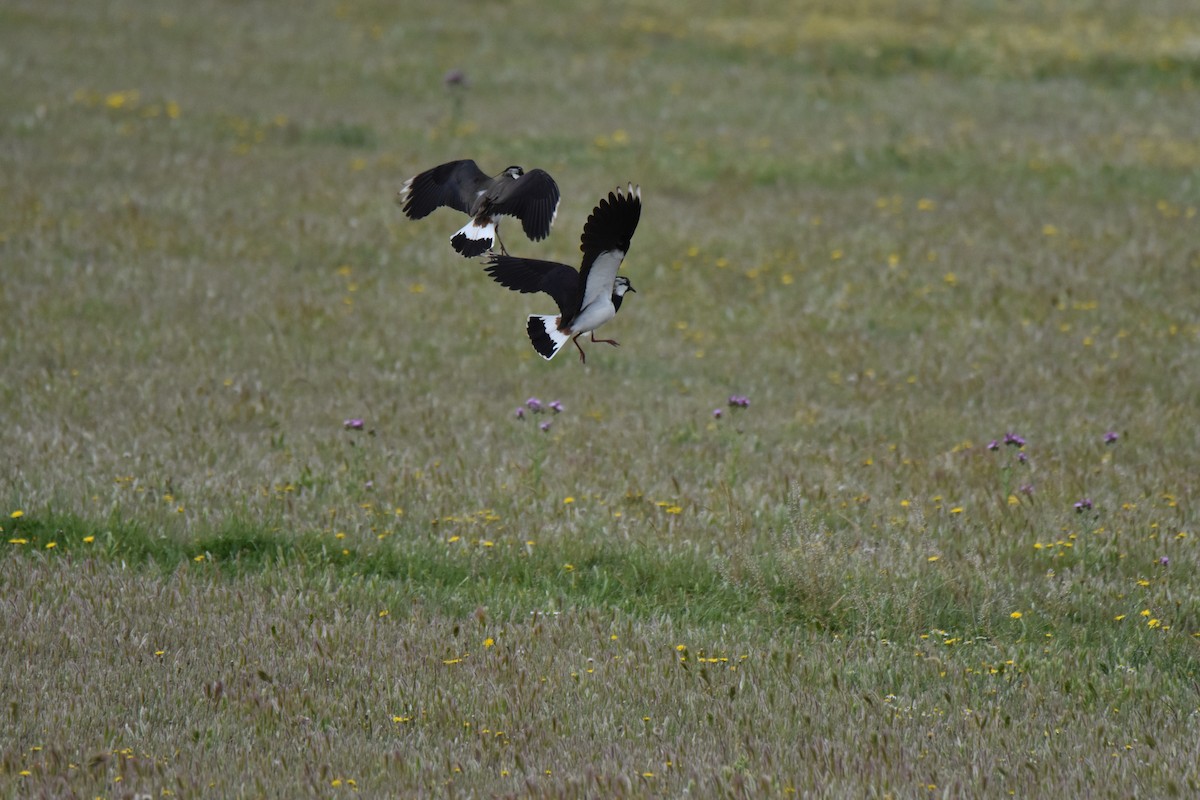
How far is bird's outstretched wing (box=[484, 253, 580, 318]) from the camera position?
484 centimetres

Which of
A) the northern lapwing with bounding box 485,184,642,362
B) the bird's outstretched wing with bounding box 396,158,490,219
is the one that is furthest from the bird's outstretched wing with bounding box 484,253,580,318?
the bird's outstretched wing with bounding box 396,158,490,219

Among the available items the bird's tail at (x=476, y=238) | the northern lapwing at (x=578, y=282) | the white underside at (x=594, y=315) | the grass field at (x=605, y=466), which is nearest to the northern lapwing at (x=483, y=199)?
the bird's tail at (x=476, y=238)

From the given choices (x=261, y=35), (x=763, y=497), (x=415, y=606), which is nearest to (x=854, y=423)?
(x=763, y=497)

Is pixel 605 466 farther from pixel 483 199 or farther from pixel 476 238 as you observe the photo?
pixel 476 238

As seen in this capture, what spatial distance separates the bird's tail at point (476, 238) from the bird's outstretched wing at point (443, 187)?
33cm

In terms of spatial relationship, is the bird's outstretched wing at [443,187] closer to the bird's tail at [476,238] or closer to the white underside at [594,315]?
the bird's tail at [476,238]

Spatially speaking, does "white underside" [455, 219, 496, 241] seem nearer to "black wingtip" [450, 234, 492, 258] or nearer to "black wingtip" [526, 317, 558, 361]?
"black wingtip" [450, 234, 492, 258]

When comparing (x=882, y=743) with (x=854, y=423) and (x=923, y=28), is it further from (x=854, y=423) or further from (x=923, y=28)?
(x=923, y=28)

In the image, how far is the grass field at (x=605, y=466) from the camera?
527 cm

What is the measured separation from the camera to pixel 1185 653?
6133mm

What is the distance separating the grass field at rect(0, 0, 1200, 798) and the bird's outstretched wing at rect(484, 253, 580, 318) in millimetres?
1667

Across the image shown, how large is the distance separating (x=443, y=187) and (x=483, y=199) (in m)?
0.38

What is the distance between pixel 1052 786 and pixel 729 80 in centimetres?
2236

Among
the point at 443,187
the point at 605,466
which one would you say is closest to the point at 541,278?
the point at 443,187
